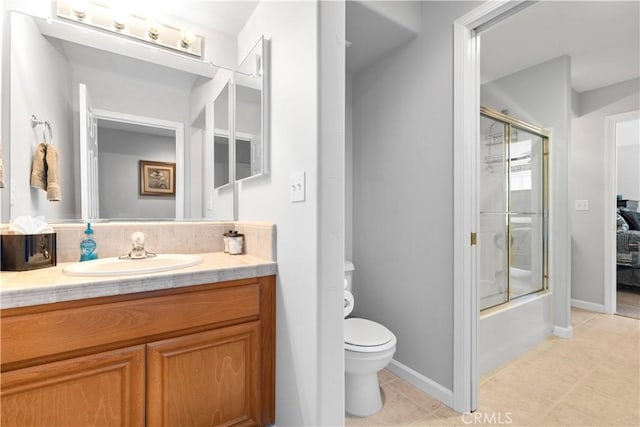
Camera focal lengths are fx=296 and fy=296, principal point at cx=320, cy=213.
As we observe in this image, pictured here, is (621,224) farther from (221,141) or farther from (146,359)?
(146,359)

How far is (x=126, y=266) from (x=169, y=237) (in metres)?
0.35

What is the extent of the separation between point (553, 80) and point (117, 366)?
3.76m

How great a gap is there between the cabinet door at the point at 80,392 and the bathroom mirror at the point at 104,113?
73 centimetres

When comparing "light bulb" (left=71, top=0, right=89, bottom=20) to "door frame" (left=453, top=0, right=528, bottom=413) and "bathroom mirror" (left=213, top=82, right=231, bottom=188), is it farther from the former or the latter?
"door frame" (left=453, top=0, right=528, bottom=413)

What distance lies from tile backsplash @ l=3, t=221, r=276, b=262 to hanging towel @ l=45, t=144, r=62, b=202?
0.14 meters

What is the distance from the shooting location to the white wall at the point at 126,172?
1.48 metres

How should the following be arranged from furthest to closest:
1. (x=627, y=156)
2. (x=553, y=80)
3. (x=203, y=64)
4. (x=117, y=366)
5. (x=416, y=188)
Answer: (x=627, y=156) → (x=553, y=80) → (x=416, y=188) → (x=203, y=64) → (x=117, y=366)

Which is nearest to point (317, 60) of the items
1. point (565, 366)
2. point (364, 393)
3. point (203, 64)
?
point (203, 64)

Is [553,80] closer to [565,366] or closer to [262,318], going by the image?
[565,366]

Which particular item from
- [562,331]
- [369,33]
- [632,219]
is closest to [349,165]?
[369,33]

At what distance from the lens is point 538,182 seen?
9.27 ft

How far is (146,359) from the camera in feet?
3.46

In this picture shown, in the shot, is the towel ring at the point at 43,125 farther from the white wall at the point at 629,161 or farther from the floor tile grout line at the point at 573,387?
the white wall at the point at 629,161

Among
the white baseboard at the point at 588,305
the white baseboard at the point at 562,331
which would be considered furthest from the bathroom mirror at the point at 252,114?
the white baseboard at the point at 588,305
